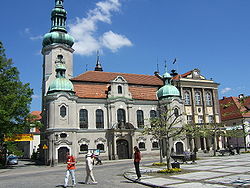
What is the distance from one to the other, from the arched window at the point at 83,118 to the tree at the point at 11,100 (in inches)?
319

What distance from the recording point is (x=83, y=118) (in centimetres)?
3988

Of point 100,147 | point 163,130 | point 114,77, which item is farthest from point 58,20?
point 163,130

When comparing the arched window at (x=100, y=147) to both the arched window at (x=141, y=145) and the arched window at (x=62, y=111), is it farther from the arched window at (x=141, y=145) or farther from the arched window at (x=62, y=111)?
the arched window at (x=62, y=111)

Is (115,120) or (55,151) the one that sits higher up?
(115,120)

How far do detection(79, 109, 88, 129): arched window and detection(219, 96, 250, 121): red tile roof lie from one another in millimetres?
19865

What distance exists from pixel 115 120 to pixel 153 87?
11.0 meters

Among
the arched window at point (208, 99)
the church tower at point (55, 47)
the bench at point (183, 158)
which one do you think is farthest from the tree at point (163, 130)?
the arched window at point (208, 99)

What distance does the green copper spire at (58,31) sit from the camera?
4481cm

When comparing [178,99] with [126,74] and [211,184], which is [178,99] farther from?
[211,184]

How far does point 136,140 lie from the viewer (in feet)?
138

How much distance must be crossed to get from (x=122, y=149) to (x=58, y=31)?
22567 mm

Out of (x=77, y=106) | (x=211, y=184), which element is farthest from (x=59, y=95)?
(x=211, y=184)

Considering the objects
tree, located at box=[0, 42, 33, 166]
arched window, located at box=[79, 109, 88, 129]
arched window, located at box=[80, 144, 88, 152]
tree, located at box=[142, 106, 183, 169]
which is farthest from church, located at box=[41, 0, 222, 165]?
tree, located at box=[142, 106, 183, 169]

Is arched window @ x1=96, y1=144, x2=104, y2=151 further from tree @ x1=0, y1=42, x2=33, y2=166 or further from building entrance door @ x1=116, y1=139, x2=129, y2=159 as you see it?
tree @ x1=0, y1=42, x2=33, y2=166
